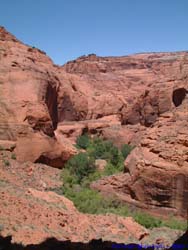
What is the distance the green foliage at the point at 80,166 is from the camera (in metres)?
22.0

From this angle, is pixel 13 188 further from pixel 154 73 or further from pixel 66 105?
pixel 154 73

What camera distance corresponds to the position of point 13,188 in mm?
17219

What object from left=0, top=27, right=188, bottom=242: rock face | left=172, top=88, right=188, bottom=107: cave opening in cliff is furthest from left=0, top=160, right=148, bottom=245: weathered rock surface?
left=172, top=88, right=188, bottom=107: cave opening in cliff

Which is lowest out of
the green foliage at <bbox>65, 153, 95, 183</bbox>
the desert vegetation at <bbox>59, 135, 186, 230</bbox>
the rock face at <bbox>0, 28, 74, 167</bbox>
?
the desert vegetation at <bbox>59, 135, 186, 230</bbox>

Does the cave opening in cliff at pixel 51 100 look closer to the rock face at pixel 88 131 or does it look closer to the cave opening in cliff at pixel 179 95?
the rock face at pixel 88 131

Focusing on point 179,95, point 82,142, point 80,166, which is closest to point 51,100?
point 82,142

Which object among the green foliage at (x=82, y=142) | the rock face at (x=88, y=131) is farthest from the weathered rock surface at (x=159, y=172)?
the green foliage at (x=82, y=142)

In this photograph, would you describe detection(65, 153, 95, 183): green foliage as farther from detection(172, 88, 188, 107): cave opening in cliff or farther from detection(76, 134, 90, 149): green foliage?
detection(76, 134, 90, 149): green foliage

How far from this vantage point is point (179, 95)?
26422 mm

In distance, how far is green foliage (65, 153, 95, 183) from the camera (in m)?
22.0

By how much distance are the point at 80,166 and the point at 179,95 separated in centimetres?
873

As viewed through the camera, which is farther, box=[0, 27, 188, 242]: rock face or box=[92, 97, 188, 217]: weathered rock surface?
box=[92, 97, 188, 217]: weathered rock surface

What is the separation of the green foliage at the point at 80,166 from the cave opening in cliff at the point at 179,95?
7.50 metres

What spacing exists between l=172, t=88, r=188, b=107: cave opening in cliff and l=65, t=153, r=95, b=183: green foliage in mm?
7503
